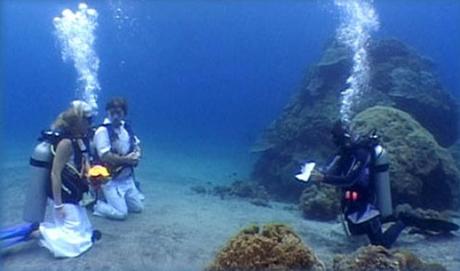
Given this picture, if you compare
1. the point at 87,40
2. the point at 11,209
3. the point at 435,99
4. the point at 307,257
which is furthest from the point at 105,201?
the point at 87,40

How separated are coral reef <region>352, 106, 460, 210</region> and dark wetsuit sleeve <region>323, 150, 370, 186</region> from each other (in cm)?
290

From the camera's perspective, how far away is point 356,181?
23.2ft

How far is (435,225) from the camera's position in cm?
807

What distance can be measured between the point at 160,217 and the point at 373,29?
60.8 feet

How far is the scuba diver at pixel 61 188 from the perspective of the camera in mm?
6578

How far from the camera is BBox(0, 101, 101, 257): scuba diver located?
6578 mm

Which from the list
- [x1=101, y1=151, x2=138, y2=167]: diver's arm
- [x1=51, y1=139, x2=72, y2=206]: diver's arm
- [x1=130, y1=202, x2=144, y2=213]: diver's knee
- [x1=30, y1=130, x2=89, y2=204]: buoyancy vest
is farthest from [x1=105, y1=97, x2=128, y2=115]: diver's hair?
[x1=130, y1=202, x2=144, y2=213]: diver's knee

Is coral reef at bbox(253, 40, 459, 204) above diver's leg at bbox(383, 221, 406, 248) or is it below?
above

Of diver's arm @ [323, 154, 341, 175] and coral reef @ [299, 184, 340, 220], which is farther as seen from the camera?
coral reef @ [299, 184, 340, 220]

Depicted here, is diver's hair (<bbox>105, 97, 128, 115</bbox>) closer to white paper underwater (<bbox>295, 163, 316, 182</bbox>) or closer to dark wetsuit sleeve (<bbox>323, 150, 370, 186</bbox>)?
white paper underwater (<bbox>295, 163, 316, 182</bbox>)

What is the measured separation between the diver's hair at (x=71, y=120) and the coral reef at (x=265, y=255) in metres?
2.55

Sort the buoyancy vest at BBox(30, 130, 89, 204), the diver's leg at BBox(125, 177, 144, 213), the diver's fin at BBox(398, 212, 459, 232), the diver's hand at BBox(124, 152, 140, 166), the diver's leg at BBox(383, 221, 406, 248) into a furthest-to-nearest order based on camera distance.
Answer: the diver's leg at BBox(125, 177, 144, 213)
the diver's hand at BBox(124, 152, 140, 166)
the diver's fin at BBox(398, 212, 459, 232)
the diver's leg at BBox(383, 221, 406, 248)
the buoyancy vest at BBox(30, 130, 89, 204)

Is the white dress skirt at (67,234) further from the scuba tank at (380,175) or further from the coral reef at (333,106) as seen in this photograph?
the coral reef at (333,106)

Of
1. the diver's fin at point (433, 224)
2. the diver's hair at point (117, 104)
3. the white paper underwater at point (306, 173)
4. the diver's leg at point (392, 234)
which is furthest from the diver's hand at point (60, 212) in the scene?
the diver's fin at point (433, 224)
